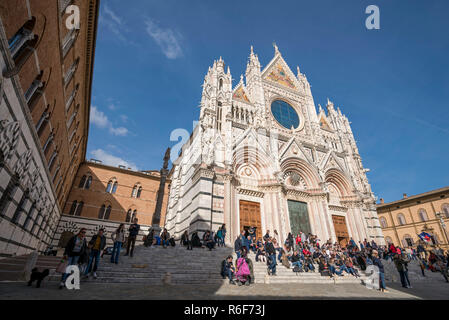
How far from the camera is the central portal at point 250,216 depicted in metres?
16.2

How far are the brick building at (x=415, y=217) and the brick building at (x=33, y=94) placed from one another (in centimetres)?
3922

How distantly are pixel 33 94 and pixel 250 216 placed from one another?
1475 cm

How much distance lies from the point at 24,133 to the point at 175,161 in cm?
2094

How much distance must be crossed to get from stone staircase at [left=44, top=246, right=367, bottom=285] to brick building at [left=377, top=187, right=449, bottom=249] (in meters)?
28.4

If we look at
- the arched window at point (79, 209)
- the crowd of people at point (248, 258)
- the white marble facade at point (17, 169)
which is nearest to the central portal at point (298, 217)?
the crowd of people at point (248, 258)

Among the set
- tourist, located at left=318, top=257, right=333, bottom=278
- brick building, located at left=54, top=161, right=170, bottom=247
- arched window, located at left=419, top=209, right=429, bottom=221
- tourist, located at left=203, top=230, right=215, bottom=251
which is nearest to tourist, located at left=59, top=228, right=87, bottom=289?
tourist, located at left=203, top=230, right=215, bottom=251

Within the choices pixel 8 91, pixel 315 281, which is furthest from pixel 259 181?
pixel 8 91

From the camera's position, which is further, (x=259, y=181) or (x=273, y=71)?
(x=273, y=71)

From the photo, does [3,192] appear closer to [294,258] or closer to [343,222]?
[294,258]

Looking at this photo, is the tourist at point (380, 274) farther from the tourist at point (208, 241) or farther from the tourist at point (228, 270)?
the tourist at point (208, 241)

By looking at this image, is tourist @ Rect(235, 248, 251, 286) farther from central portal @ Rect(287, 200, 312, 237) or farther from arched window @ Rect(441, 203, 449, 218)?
arched window @ Rect(441, 203, 449, 218)

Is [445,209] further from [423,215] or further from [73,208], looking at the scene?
[73,208]

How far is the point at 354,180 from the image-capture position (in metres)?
22.4

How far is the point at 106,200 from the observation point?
23812mm
